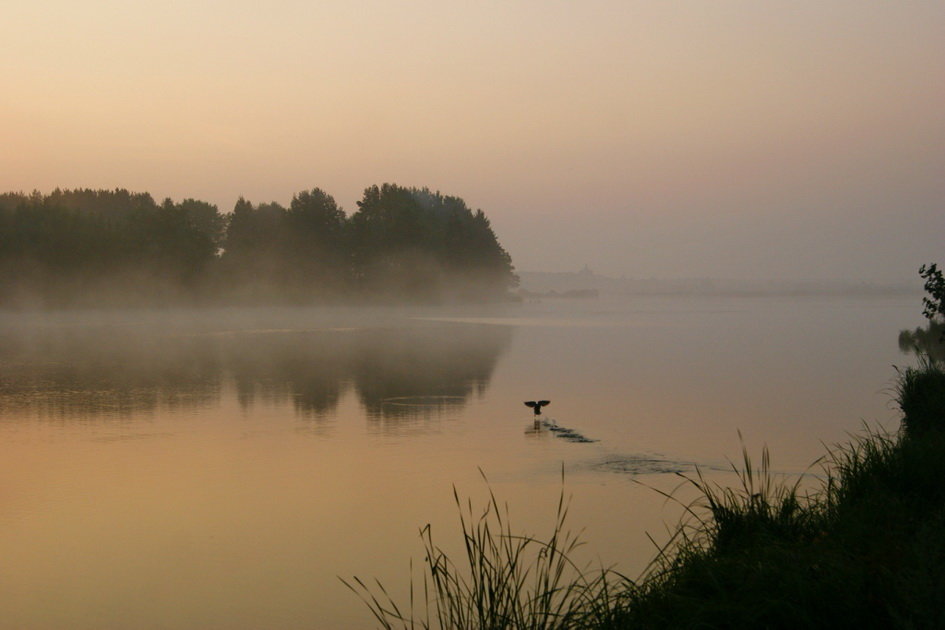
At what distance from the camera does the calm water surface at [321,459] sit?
27.0 ft

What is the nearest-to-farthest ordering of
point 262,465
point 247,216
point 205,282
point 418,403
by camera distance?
point 262,465 → point 418,403 → point 205,282 → point 247,216

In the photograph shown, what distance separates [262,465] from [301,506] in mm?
2537

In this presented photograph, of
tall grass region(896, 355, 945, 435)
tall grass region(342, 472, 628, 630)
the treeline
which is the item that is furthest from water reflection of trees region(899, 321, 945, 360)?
the treeline

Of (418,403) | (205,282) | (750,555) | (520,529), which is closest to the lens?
(750,555)

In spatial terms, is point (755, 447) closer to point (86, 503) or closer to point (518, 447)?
point (518, 447)

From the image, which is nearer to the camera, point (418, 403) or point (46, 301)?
point (418, 403)

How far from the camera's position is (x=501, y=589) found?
5.91 meters

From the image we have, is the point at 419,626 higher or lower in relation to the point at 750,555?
lower

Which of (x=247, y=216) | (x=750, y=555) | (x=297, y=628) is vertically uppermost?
(x=247, y=216)

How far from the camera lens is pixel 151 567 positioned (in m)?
8.55

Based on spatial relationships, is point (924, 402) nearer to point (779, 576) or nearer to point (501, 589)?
point (779, 576)

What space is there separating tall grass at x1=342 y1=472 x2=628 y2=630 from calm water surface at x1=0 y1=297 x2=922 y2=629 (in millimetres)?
312

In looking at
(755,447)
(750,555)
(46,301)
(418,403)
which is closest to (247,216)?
(46,301)

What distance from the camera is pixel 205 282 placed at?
303 feet
